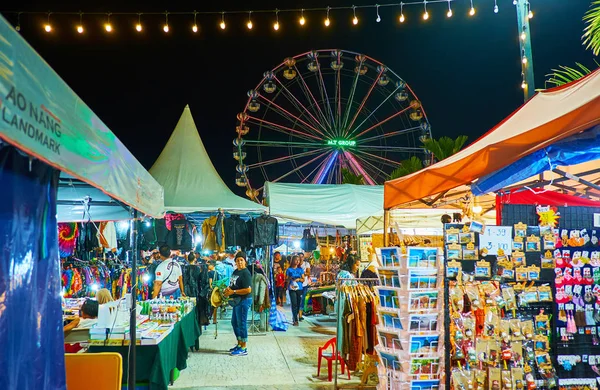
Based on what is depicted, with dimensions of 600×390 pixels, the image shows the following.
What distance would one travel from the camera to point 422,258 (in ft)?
15.4

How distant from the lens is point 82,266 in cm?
984

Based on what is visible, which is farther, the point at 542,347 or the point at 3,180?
the point at 542,347

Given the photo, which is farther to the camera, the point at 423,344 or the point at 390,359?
the point at 390,359

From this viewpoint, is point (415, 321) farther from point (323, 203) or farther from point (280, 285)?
point (280, 285)

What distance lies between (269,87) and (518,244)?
13733 mm

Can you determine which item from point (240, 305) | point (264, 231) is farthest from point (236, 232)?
point (240, 305)

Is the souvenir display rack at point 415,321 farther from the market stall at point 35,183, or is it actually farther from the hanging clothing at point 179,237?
the hanging clothing at point 179,237

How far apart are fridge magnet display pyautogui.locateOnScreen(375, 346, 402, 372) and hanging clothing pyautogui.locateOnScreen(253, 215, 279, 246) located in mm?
5366

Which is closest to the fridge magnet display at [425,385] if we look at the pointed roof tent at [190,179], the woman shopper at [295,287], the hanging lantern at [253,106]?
the pointed roof tent at [190,179]

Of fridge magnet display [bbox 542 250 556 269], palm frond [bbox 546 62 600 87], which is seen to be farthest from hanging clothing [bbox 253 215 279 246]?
fridge magnet display [bbox 542 250 556 269]

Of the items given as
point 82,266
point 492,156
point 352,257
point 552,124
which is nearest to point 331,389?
point 492,156

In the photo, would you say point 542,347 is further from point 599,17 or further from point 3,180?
point 3,180

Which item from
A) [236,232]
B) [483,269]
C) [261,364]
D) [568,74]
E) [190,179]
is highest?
[568,74]

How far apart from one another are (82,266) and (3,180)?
858 cm
